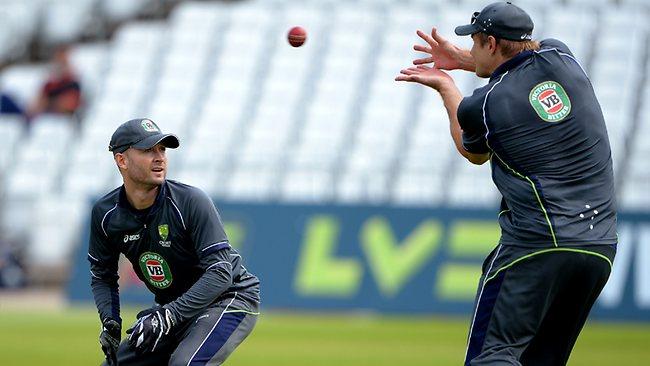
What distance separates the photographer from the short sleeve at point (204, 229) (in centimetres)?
743

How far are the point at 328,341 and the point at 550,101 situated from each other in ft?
30.0

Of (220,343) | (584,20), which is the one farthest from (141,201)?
(584,20)

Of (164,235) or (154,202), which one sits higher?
(154,202)

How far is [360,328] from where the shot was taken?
56.4 feet

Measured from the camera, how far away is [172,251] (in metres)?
7.59

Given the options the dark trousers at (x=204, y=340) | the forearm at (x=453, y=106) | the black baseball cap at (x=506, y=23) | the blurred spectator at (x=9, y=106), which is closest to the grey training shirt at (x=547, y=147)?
the black baseball cap at (x=506, y=23)

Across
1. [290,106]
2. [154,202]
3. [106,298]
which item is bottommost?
[106,298]

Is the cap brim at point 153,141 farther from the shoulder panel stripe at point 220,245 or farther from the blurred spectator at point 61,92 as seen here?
the blurred spectator at point 61,92

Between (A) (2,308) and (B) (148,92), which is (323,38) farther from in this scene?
(A) (2,308)

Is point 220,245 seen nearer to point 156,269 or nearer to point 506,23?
point 156,269

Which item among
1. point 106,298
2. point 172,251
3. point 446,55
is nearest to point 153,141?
point 172,251

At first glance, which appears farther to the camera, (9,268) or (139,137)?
(9,268)

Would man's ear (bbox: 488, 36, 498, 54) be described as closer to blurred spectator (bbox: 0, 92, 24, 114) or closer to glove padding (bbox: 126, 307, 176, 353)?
glove padding (bbox: 126, 307, 176, 353)

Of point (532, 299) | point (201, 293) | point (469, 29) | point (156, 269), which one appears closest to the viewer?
point (532, 299)
